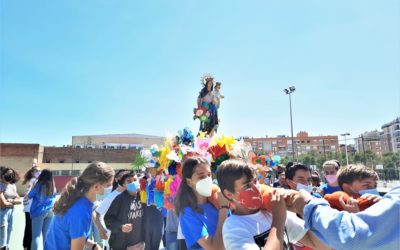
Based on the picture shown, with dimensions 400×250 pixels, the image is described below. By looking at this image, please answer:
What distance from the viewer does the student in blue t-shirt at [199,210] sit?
186 centimetres

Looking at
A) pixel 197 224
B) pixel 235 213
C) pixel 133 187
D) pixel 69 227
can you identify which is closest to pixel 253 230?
pixel 235 213

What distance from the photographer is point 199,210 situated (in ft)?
6.70

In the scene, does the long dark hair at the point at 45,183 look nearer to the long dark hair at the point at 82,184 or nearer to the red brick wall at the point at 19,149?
the long dark hair at the point at 82,184

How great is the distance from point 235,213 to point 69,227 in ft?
4.58

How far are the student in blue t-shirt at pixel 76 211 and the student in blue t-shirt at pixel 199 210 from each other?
78 centimetres

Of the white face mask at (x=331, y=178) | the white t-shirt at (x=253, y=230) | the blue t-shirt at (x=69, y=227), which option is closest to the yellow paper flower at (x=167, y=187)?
the blue t-shirt at (x=69, y=227)

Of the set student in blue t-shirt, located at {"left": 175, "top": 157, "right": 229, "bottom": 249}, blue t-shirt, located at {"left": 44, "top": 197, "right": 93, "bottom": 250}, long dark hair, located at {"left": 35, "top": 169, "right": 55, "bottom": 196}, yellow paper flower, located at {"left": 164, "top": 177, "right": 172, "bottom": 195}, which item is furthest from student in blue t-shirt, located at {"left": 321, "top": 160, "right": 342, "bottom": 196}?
long dark hair, located at {"left": 35, "top": 169, "right": 55, "bottom": 196}

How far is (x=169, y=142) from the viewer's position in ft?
11.1

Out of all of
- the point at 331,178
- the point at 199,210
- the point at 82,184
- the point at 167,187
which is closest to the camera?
the point at 199,210

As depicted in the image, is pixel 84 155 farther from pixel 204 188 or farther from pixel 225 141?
pixel 204 188

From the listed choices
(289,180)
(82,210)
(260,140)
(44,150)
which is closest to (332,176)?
(289,180)

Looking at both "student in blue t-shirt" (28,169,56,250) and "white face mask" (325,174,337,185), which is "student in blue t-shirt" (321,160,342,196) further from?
"student in blue t-shirt" (28,169,56,250)

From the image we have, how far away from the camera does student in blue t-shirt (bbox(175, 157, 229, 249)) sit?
186 cm

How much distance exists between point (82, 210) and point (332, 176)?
338 centimetres
